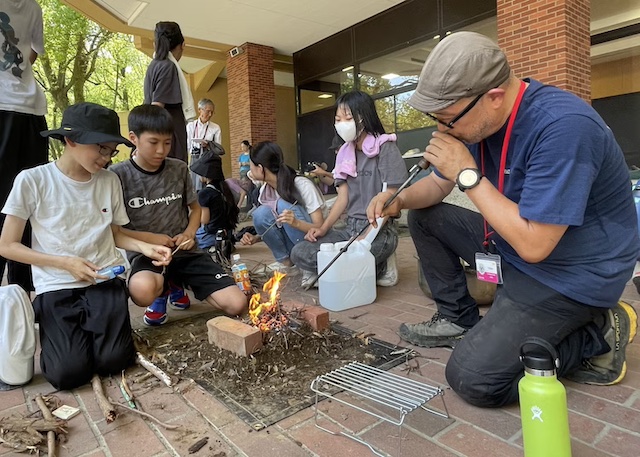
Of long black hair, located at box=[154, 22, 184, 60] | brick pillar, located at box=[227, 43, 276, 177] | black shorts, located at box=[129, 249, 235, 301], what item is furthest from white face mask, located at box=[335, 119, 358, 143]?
brick pillar, located at box=[227, 43, 276, 177]

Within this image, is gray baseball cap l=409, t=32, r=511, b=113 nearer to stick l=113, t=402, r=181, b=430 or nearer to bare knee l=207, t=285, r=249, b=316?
stick l=113, t=402, r=181, b=430

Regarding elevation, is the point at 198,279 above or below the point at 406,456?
above

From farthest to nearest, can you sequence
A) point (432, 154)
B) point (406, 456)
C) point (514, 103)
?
point (432, 154) → point (514, 103) → point (406, 456)

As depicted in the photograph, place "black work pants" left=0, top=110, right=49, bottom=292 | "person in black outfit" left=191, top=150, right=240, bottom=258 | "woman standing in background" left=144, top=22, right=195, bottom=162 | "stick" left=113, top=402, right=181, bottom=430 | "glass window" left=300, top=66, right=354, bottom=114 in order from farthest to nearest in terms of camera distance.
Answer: "glass window" left=300, top=66, right=354, bottom=114
"person in black outfit" left=191, top=150, right=240, bottom=258
"woman standing in background" left=144, top=22, right=195, bottom=162
"black work pants" left=0, top=110, right=49, bottom=292
"stick" left=113, top=402, right=181, bottom=430

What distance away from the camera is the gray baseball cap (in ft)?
5.13

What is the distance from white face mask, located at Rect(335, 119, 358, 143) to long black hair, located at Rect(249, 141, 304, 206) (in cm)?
78

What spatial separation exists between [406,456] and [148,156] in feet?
7.91

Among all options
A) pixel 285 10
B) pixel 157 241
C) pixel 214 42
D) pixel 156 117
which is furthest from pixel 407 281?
pixel 214 42

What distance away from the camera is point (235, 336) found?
2.29 m

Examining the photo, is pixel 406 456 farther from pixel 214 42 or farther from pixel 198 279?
pixel 214 42

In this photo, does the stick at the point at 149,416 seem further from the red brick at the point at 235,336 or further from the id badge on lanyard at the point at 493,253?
the id badge on lanyard at the point at 493,253

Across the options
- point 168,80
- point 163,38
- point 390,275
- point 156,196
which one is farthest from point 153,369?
point 163,38

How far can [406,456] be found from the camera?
4.82 ft

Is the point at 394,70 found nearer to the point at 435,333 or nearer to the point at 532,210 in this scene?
the point at 435,333
